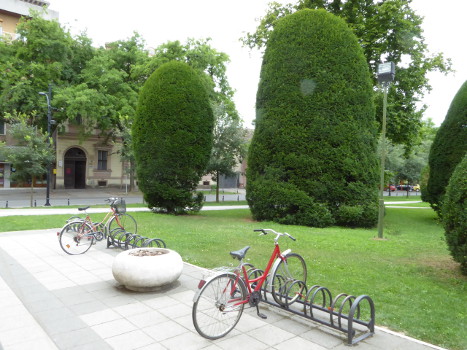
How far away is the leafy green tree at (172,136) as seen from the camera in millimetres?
15820

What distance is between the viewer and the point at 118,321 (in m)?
4.74

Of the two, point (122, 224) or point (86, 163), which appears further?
point (86, 163)

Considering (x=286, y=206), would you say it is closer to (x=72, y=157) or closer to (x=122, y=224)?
(x=122, y=224)

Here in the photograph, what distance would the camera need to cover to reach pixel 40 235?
434 inches

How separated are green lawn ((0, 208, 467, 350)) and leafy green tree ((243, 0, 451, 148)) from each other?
25.8 ft

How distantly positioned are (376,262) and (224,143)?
17.9 meters

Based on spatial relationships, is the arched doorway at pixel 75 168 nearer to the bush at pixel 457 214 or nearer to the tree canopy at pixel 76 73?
the tree canopy at pixel 76 73

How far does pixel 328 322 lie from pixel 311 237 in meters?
6.39

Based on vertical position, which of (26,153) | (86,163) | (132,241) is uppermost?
(86,163)

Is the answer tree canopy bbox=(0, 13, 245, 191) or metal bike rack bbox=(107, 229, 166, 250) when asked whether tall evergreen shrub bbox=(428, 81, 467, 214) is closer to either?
metal bike rack bbox=(107, 229, 166, 250)

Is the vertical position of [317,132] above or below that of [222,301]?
above

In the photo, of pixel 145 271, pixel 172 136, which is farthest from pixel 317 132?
pixel 145 271

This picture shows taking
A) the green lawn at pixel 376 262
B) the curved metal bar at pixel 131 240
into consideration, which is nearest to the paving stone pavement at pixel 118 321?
the green lawn at pixel 376 262

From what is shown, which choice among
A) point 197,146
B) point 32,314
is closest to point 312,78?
point 197,146
